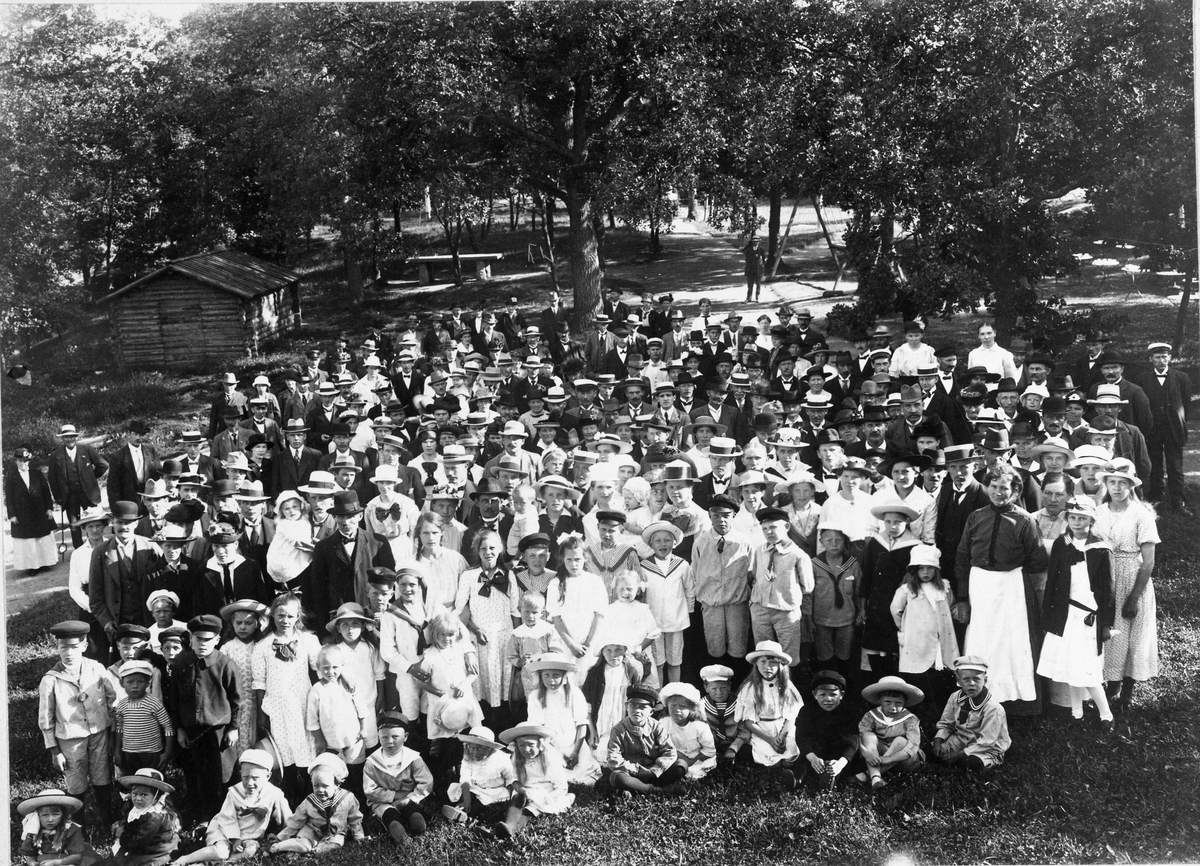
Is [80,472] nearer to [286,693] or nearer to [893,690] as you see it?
[286,693]

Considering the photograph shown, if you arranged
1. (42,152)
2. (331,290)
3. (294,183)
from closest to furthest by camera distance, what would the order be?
(42,152)
(294,183)
(331,290)

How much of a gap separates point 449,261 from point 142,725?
22355 millimetres

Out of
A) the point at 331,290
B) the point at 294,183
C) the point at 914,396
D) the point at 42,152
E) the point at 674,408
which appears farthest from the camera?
the point at 331,290

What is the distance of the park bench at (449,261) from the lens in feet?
94.7

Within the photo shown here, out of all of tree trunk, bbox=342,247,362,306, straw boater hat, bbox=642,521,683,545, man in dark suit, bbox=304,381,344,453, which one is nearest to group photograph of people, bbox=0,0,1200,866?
straw boater hat, bbox=642,521,683,545

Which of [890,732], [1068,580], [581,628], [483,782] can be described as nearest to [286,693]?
[483,782]

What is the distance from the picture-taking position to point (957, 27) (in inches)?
580

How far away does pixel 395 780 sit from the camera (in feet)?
26.5

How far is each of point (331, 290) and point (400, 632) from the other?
2035 centimetres

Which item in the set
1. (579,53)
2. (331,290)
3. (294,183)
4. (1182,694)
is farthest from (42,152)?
(1182,694)

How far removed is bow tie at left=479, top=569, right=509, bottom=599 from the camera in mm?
9078

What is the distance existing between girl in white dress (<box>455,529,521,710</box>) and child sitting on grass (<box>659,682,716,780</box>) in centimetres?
147

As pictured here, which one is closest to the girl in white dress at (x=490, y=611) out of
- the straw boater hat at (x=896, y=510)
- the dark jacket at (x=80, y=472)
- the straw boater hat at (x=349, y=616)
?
the straw boater hat at (x=349, y=616)

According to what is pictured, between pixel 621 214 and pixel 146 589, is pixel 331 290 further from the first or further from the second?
pixel 146 589
